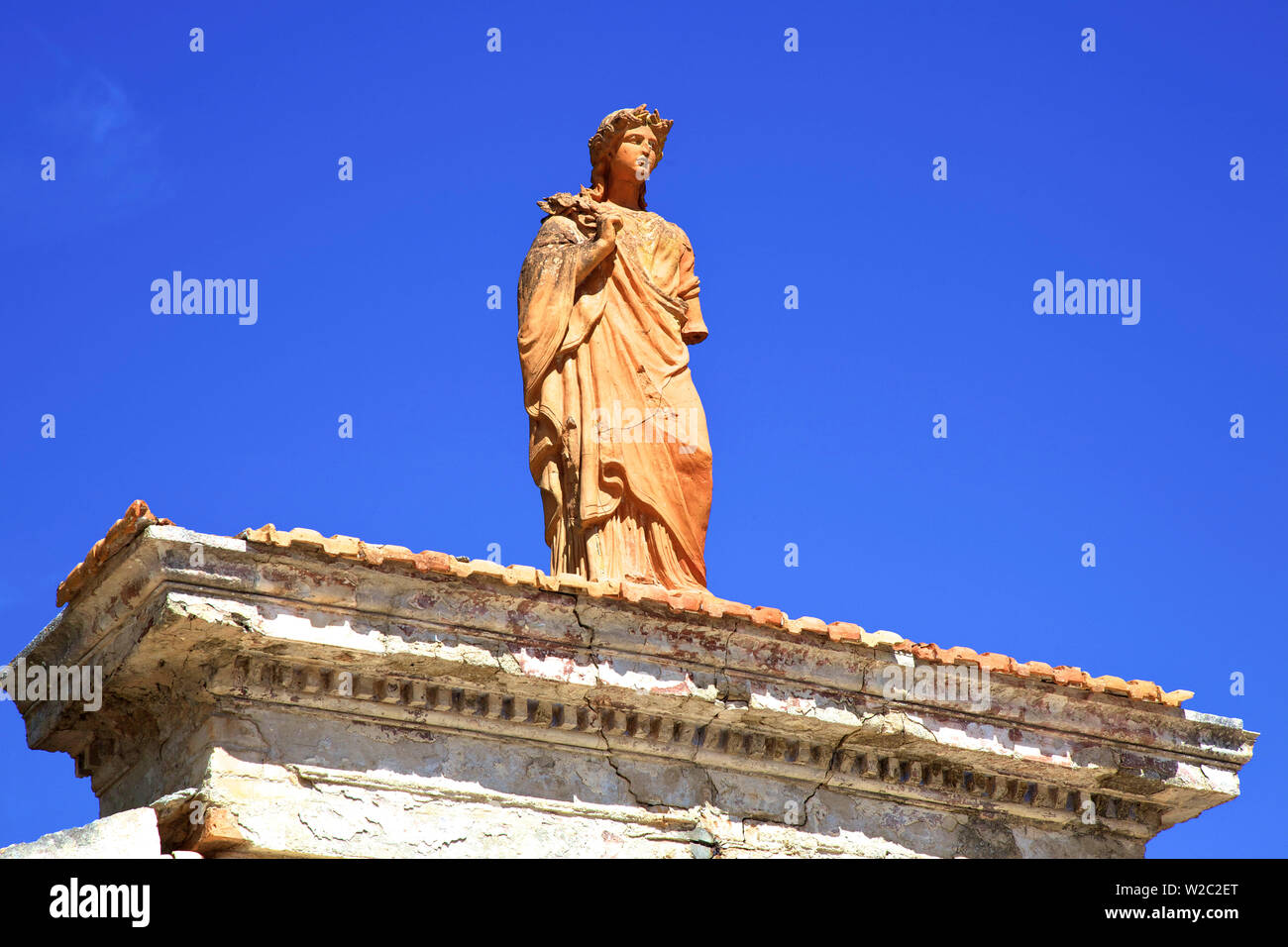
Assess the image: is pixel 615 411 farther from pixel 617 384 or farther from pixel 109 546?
pixel 109 546

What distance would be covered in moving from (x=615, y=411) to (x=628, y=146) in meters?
2.05

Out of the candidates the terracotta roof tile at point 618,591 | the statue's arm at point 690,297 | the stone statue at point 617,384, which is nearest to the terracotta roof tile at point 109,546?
the terracotta roof tile at point 618,591

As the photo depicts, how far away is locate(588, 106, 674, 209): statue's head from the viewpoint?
43.6 ft

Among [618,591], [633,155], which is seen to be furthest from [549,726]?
[633,155]

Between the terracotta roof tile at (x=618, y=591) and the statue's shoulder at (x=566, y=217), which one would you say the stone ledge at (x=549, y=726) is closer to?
the terracotta roof tile at (x=618, y=591)

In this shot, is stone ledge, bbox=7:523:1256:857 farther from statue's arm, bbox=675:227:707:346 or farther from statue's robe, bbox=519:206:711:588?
statue's arm, bbox=675:227:707:346

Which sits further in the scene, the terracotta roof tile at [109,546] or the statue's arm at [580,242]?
the statue's arm at [580,242]

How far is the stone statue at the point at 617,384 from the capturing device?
1194cm

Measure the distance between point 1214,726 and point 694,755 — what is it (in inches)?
120
